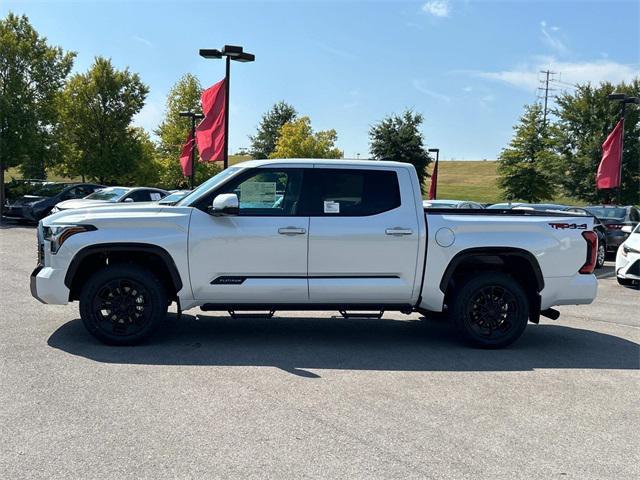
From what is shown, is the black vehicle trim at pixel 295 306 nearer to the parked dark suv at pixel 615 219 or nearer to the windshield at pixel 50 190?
the parked dark suv at pixel 615 219

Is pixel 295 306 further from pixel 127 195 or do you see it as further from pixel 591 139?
pixel 591 139

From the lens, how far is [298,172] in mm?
6246

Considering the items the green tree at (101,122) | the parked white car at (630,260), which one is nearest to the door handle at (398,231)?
the parked white car at (630,260)

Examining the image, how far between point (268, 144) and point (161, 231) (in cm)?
7825

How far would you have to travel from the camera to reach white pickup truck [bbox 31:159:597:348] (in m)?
5.98

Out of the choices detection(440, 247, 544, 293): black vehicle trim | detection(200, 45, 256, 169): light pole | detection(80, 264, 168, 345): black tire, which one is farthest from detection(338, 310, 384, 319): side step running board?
detection(200, 45, 256, 169): light pole

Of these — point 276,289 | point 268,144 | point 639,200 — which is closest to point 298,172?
point 276,289

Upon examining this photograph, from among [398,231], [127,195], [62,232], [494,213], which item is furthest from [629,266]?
[127,195]

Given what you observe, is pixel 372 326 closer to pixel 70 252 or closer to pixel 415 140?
pixel 70 252

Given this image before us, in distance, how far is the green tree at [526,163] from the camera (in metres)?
42.6

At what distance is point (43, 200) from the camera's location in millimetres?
22578

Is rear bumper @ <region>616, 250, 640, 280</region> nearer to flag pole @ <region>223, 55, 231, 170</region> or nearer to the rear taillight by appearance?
the rear taillight

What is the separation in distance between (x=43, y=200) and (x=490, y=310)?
67.4ft

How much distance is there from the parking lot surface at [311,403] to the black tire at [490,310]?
179 mm
